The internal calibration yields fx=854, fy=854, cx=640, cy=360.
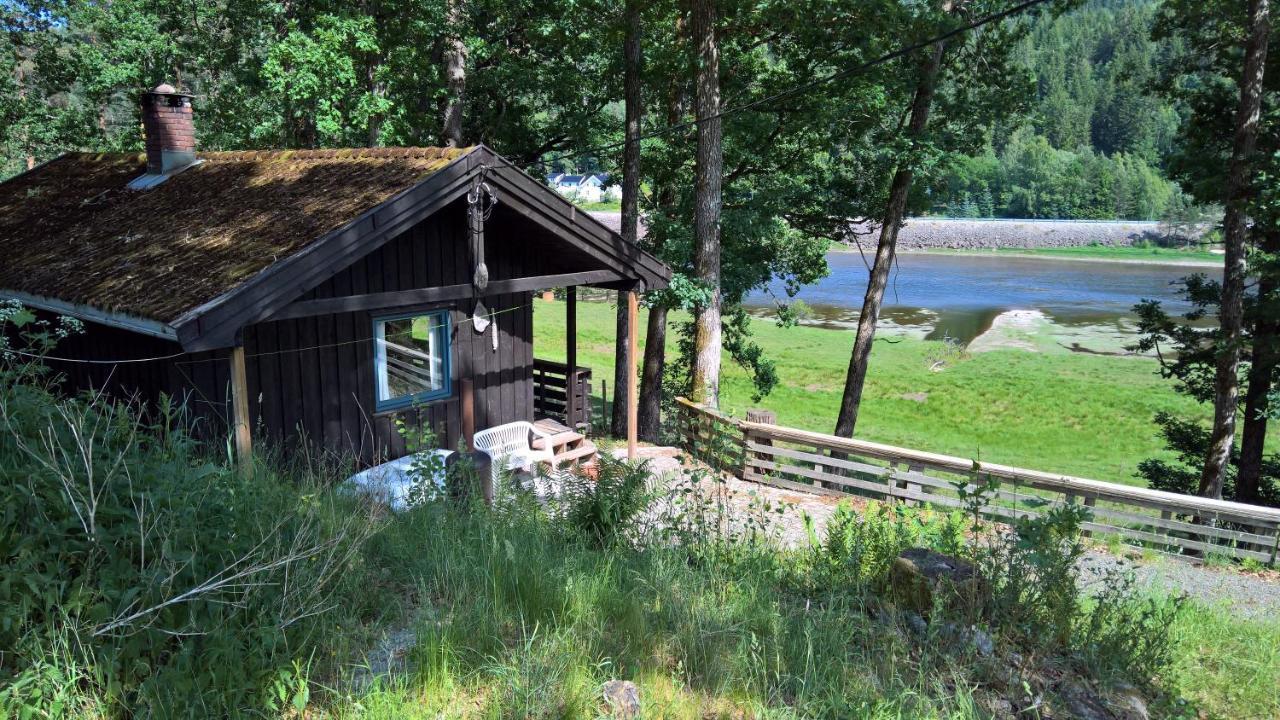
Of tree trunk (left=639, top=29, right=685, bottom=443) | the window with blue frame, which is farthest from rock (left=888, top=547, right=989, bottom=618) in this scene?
tree trunk (left=639, top=29, right=685, bottom=443)

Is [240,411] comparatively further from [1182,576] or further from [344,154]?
[1182,576]

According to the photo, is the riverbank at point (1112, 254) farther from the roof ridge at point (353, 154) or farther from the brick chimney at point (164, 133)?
the brick chimney at point (164, 133)

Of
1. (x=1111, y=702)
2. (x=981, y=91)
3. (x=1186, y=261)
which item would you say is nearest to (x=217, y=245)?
(x=1111, y=702)

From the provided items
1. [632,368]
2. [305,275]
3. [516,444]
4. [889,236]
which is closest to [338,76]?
[632,368]

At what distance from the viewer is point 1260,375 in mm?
14766

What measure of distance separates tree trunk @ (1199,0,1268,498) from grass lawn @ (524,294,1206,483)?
5947 millimetres

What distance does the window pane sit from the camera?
1053 centimetres

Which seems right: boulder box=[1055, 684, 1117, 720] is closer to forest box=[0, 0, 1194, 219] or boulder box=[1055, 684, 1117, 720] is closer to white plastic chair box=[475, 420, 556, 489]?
white plastic chair box=[475, 420, 556, 489]

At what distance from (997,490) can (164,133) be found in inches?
446

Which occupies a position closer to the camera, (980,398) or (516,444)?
(516,444)

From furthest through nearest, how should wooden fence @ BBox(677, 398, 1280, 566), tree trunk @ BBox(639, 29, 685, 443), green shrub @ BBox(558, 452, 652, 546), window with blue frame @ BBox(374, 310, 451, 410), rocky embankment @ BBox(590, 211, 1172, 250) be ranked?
rocky embankment @ BBox(590, 211, 1172, 250)
tree trunk @ BBox(639, 29, 685, 443)
window with blue frame @ BBox(374, 310, 451, 410)
wooden fence @ BBox(677, 398, 1280, 566)
green shrub @ BBox(558, 452, 652, 546)

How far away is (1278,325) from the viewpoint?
14500 mm

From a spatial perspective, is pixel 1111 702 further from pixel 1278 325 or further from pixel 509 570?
pixel 1278 325

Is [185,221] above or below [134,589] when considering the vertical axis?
above
